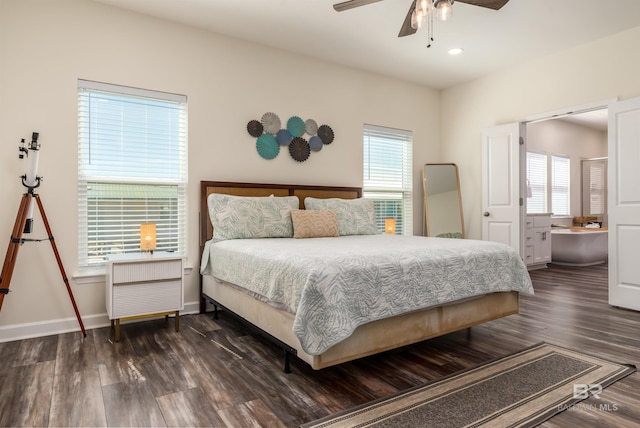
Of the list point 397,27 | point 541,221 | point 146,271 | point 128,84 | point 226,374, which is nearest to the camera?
point 226,374

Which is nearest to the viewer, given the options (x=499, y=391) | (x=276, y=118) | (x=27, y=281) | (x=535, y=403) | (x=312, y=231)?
(x=535, y=403)

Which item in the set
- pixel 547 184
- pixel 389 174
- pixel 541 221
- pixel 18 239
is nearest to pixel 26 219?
pixel 18 239

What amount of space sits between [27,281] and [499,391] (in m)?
3.49

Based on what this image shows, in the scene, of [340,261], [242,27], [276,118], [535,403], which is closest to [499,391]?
[535,403]

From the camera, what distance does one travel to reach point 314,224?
3754mm

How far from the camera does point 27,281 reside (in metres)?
3.12

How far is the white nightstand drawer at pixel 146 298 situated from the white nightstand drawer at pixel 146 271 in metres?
0.05

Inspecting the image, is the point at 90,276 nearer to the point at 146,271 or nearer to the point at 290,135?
the point at 146,271

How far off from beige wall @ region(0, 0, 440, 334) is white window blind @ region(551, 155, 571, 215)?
4.99 meters

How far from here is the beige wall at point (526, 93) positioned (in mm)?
4023

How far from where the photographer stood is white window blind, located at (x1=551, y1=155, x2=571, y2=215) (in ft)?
25.7

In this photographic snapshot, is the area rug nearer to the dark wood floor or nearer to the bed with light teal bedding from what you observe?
the dark wood floor

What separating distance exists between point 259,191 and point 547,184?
6.27m

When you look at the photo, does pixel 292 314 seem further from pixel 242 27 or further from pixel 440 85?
pixel 440 85
